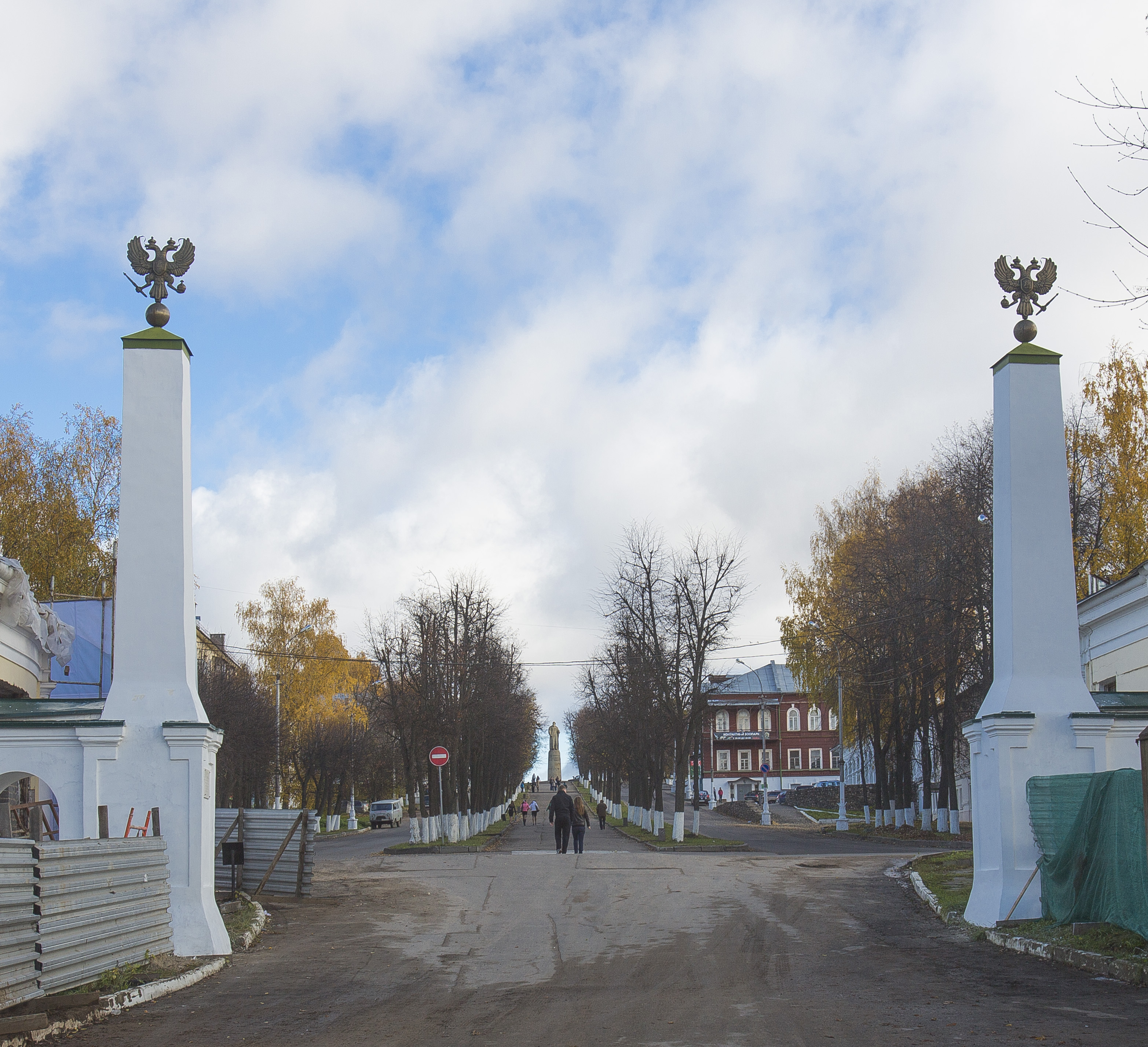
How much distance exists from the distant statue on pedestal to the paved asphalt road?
135143 mm

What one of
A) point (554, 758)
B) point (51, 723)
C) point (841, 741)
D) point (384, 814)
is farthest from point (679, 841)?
point (554, 758)

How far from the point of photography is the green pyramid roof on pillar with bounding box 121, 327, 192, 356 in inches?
533

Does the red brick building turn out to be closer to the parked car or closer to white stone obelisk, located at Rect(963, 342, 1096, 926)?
the parked car

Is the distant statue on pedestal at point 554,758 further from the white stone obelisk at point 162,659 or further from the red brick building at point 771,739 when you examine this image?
the white stone obelisk at point 162,659

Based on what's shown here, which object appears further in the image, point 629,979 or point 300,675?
point 300,675

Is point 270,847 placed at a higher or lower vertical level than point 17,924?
lower

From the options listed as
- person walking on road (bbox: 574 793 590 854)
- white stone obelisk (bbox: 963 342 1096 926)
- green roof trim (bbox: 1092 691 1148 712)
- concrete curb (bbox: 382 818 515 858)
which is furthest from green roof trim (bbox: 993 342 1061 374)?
concrete curb (bbox: 382 818 515 858)

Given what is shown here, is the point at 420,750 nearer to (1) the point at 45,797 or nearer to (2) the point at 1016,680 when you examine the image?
(1) the point at 45,797

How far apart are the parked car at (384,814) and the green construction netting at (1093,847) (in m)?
55.3

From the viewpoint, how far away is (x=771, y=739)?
100 meters

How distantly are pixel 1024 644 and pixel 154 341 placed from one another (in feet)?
36.6

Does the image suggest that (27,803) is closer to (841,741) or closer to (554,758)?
(841,741)

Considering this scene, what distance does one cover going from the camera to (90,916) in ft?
31.5

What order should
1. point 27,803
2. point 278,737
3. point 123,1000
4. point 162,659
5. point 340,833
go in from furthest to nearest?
point 340,833
point 278,737
point 27,803
point 162,659
point 123,1000
